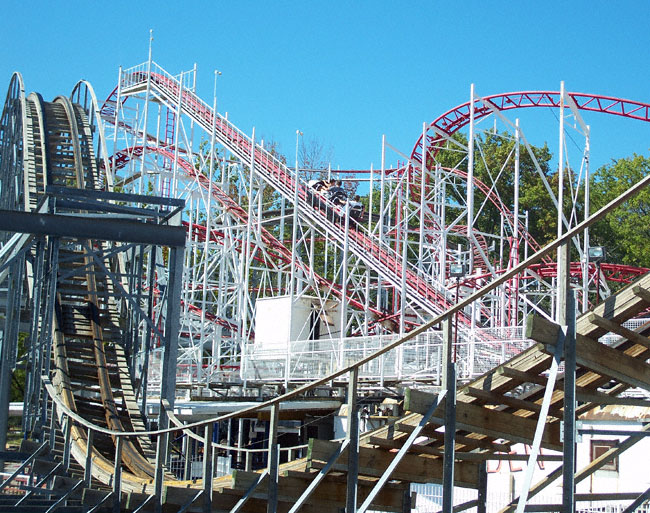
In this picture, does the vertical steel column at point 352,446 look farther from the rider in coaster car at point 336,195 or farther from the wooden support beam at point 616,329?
the rider in coaster car at point 336,195

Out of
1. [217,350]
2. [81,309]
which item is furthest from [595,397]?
[217,350]

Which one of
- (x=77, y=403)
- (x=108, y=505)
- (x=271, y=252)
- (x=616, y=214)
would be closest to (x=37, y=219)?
(x=77, y=403)

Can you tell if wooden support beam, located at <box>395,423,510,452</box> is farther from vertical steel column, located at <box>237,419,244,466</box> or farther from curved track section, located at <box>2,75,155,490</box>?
vertical steel column, located at <box>237,419,244,466</box>

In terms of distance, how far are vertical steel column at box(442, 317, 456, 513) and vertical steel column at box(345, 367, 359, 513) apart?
80 cm

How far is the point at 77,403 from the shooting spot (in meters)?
13.8

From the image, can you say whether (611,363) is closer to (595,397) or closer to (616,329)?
(616,329)

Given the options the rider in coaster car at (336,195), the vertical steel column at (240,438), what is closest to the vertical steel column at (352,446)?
the vertical steel column at (240,438)

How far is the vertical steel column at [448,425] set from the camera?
7.10 m

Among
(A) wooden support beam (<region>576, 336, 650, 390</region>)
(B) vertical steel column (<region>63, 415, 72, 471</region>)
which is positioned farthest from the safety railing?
(A) wooden support beam (<region>576, 336, 650, 390</region>)

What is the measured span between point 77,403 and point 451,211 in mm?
41366

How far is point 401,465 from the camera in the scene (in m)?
8.95

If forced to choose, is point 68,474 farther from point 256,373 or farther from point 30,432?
point 256,373

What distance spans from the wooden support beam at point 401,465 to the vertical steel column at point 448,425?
1154 millimetres

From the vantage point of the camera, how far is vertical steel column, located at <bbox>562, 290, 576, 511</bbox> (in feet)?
21.3
